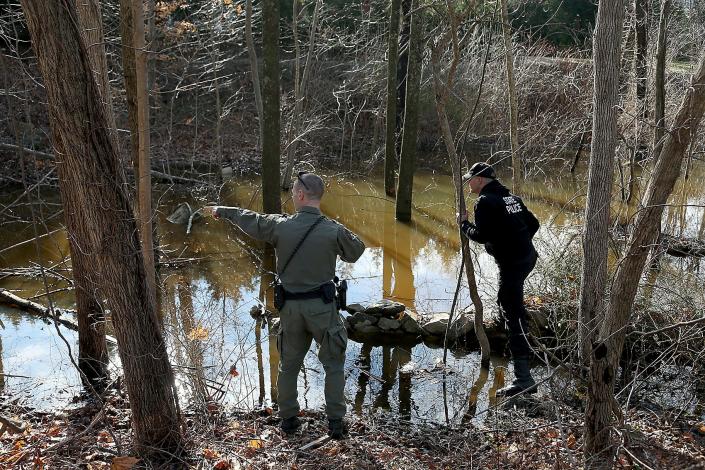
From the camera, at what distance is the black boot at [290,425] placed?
5.11 m

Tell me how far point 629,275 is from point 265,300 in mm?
6529

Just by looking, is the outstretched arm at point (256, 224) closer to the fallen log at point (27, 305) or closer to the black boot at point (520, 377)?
the black boot at point (520, 377)

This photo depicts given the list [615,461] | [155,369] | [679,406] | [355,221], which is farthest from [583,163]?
[155,369]

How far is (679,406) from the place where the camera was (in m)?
6.12

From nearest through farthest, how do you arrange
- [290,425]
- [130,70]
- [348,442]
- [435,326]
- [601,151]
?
[601,151]
[348,442]
[290,425]
[130,70]
[435,326]

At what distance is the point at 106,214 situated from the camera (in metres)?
3.67

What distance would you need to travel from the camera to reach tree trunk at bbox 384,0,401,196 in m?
15.3

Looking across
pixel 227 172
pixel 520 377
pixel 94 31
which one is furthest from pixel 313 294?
pixel 227 172

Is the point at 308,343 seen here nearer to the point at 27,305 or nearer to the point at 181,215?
the point at 27,305

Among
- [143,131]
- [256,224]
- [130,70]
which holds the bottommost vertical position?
[256,224]

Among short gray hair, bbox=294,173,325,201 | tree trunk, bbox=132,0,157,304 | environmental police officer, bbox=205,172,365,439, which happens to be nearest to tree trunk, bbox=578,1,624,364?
environmental police officer, bbox=205,172,365,439

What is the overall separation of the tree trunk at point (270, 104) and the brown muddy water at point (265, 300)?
1258mm

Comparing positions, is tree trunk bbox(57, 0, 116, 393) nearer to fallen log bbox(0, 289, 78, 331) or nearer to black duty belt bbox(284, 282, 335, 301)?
black duty belt bbox(284, 282, 335, 301)

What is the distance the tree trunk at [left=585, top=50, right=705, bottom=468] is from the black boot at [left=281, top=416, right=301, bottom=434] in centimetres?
224
